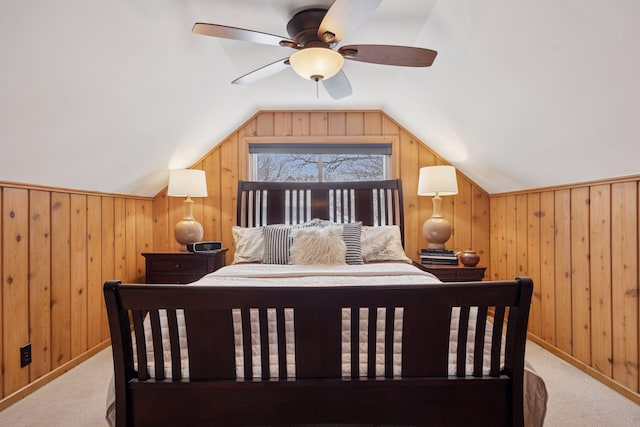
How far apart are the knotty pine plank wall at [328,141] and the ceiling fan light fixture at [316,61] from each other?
77.5 inches

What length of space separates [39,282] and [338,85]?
2.55 meters

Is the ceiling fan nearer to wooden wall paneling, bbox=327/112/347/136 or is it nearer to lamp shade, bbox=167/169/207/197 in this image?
lamp shade, bbox=167/169/207/197

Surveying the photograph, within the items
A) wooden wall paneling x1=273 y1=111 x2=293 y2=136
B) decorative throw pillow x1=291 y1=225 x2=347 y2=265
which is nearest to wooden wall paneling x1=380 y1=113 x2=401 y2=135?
wooden wall paneling x1=273 y1=111 x2=293 y2=136

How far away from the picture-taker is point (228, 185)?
3.91 metres

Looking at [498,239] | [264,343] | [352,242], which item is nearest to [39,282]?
[264,343]

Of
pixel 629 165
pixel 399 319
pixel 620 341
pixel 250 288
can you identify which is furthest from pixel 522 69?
pixel 250 288

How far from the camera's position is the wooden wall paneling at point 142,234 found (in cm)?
361

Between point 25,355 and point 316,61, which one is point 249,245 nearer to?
point 25,355

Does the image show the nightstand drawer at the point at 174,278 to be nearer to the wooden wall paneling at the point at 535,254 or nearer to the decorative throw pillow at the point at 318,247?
the decorative throw pillow at the point at 318,247

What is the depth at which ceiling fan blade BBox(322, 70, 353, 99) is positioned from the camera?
2375mm

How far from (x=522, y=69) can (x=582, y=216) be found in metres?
1.29

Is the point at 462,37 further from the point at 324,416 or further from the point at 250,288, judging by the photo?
the point at 324,416

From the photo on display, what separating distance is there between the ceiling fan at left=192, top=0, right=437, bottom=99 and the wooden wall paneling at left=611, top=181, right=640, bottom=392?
157cm

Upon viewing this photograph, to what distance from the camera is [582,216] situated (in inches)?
99.7
